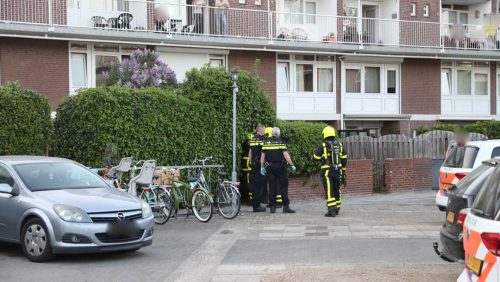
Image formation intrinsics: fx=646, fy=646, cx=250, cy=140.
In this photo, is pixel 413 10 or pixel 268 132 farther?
pixel 413 10

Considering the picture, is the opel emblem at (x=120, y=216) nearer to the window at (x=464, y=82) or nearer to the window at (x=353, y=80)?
the window at (x=353, y=80)

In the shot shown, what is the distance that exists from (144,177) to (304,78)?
15666 millimetres

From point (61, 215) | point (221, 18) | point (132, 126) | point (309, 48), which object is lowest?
point (61, 215)

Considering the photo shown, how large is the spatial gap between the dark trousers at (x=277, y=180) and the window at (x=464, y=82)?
18574mm

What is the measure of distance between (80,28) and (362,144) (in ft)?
33.3

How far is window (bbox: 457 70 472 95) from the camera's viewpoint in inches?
1224

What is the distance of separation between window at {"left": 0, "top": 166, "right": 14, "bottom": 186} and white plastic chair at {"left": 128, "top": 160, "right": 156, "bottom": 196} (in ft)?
10.6

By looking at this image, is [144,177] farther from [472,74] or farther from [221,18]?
[472,74]

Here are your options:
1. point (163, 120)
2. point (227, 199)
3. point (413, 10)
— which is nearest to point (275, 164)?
point (227, 199)

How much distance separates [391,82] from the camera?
2947 cm

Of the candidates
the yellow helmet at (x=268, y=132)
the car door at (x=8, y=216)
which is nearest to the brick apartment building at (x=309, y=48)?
the yellow helmet at (x=268, y=132)

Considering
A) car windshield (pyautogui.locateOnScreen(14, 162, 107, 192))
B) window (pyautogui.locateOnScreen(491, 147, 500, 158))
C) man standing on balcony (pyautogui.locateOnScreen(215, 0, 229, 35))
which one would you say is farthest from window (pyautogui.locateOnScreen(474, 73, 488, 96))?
car windshield (pyautogui.locateOnScreen(14, 162, 107, 192))

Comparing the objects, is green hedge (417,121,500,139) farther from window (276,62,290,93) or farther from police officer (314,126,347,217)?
police officer (314,126,347,217)

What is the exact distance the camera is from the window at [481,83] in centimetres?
3153
